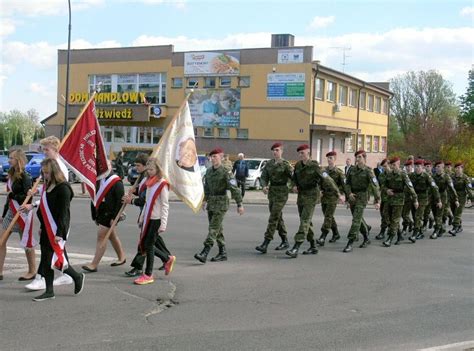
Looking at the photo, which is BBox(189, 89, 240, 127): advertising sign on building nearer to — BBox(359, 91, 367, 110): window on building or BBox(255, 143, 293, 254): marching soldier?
BBox(359, 91, 367, 110): window on building

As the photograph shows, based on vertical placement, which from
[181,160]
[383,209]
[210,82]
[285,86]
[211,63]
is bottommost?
[383,209]

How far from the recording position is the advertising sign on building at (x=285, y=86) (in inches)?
1483

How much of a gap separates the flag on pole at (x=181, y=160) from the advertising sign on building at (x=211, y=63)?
100 feet

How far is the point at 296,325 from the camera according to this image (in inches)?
243

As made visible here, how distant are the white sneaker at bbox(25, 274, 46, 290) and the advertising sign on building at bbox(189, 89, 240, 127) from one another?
3288 centimetres

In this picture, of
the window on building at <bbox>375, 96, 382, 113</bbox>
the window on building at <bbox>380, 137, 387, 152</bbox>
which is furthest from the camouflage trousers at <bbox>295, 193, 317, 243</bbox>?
the window on building at <bbox>380, 137, 387, 152</bbox>

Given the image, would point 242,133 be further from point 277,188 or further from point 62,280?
point 62,280

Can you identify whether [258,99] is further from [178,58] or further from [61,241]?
[61,241]

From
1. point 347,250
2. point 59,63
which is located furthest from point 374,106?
point 347,250

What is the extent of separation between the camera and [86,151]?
27.7 feet

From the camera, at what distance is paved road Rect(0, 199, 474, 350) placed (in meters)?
5.61

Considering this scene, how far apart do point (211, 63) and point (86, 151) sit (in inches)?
1271

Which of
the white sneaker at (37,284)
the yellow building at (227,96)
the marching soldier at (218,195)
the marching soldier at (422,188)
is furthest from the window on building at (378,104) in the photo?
the white sneaker at (37,284)

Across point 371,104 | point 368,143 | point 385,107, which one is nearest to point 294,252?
point 368,143
